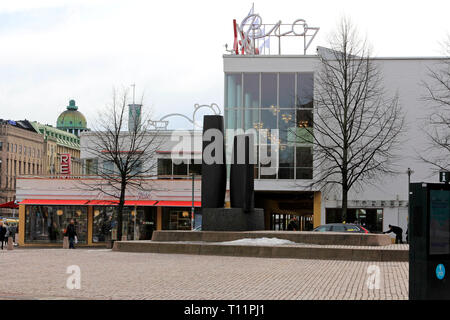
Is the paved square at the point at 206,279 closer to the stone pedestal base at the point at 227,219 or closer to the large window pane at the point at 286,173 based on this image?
the stone pedestal base at the point at 227,219

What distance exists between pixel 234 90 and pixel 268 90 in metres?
2.32

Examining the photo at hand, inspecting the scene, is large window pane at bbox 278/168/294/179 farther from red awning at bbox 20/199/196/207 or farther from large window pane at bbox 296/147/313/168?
red awning at bbox 20/199/196/207

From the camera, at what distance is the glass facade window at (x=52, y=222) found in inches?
1961

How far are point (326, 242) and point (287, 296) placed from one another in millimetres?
12474

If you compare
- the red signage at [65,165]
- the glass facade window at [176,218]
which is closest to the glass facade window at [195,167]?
the glass facade window at [176,218]

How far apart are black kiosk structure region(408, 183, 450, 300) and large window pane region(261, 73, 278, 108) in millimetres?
39827

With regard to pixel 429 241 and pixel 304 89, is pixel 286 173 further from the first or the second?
pixel 429 241

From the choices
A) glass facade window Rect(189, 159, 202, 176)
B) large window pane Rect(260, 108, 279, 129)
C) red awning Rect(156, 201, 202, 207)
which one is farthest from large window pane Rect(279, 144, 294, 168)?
glass facade window Rect(189, 159, 202, 176)

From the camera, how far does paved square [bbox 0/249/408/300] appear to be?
1305 cm

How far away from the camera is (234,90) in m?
49.6

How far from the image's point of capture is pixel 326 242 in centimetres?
2511

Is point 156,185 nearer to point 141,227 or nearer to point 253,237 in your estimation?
point 141,227

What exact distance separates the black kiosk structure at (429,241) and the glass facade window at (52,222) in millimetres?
42293

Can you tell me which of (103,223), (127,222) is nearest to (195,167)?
(127,222)
